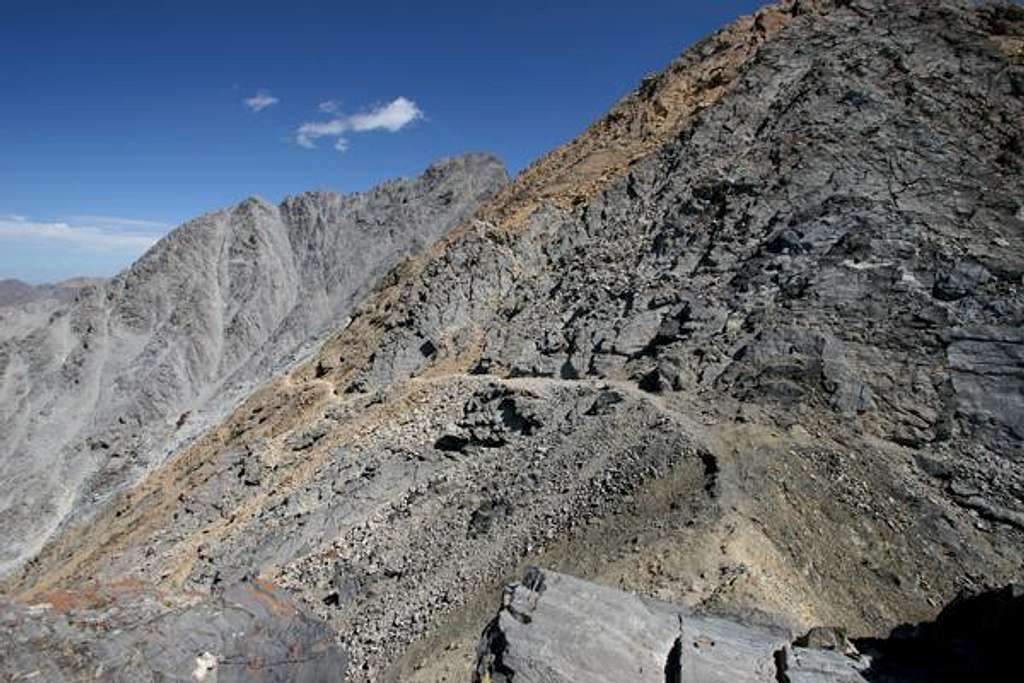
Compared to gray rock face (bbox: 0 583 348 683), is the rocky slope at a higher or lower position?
lower

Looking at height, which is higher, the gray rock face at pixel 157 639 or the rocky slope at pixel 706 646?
the gray rock face at pixel 157 639

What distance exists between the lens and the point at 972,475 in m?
15.6

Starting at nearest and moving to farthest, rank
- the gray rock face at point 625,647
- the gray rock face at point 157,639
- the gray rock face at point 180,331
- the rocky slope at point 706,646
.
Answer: the gray rock face at point 157,639
the rocky slope at point 706,646
the gray rock face at point 625,647
the gray rock face at point 180,331

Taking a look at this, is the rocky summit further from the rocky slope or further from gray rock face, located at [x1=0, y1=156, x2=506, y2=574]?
gray rock face, located at [x1=0, y1=156, x2=506, y2=574]

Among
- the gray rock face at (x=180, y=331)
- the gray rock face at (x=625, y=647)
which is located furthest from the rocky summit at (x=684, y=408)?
the gray rock face at (x=180, y=331)

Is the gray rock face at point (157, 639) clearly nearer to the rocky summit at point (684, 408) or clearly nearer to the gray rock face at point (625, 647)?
the rocky summit at point (684, 408)

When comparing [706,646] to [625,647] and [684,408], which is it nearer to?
[625,647]

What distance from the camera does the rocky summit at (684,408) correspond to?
13711 mm

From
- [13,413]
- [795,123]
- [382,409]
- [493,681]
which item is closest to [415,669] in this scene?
[493,681]

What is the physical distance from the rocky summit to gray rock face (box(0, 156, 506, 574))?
14.5m

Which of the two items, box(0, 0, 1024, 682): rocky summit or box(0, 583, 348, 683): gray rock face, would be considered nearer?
box(0, 583, 348, 683): gray rock face

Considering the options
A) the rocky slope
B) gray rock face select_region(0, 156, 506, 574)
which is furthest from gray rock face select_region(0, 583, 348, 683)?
gray rock face select_region(0, 156, 506, 574)

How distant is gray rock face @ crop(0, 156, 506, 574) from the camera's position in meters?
51.2

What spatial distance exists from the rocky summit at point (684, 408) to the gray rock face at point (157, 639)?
87mm
